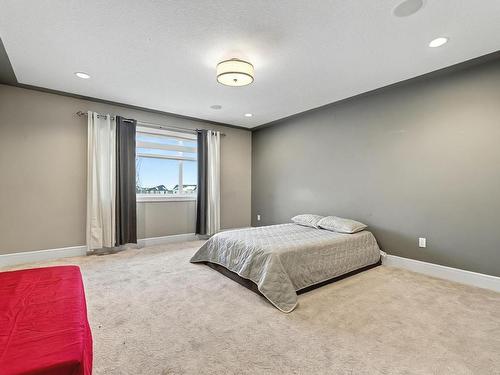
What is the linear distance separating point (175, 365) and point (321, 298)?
150 cm

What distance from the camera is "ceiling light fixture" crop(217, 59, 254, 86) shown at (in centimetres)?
255

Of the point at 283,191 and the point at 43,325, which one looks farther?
the point at 283,191

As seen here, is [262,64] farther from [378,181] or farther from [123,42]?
[378,181]

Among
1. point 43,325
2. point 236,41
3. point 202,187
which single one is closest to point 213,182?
point 202,187

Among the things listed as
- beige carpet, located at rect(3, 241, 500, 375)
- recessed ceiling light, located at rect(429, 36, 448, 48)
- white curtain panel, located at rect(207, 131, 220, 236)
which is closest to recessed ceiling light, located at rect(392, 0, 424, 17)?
recessed ceiling light, located at rect(429, 36, 448, 48)

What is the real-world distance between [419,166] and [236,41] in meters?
2.70

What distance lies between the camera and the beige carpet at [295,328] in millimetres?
1549

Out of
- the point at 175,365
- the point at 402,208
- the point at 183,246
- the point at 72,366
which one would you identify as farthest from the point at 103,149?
the point at 402,208

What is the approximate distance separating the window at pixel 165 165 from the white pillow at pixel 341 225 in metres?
2.68

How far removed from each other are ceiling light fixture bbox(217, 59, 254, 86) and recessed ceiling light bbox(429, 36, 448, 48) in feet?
5.77

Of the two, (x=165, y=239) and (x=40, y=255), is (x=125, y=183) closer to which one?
(x=165, y=239)

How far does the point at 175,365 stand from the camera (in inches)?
60.6

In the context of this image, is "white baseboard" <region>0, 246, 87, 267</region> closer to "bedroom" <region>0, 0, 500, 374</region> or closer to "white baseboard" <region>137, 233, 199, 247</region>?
"bedroom" <region>0, 0, 500, 374</region>

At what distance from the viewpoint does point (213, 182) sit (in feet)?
16.6
